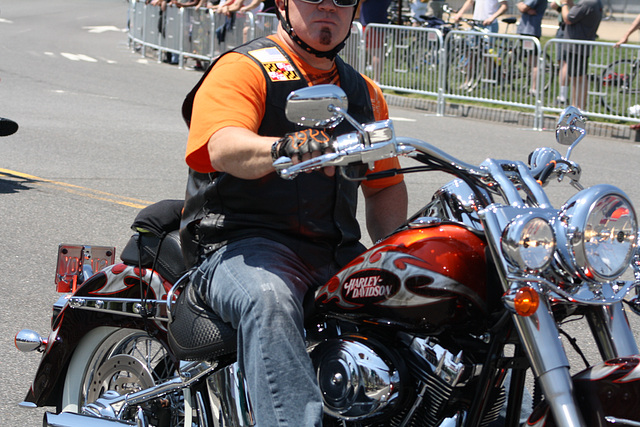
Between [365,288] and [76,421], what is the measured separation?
117cm

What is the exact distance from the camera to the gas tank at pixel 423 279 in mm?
2461

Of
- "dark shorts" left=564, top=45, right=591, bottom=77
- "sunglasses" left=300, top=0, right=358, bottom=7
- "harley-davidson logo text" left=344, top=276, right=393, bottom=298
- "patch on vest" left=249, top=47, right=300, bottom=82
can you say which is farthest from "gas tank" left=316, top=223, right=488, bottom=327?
"dark shorts" left=564, top=45, right=591, bottom=77

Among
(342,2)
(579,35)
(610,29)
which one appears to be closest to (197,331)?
(342,2)

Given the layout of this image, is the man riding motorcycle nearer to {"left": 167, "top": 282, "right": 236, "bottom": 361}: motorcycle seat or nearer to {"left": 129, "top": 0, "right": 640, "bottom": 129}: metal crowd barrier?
{"left": 167, "top": 282, "right": 236, "bottom": 361}: motorcycle seat

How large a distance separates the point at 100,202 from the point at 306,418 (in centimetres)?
552

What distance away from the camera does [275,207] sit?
2.94 m

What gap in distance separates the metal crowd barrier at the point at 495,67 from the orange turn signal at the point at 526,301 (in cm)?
1061

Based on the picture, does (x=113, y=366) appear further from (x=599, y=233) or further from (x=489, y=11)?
(x=489, y=11)

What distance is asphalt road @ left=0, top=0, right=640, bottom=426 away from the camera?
566 cm

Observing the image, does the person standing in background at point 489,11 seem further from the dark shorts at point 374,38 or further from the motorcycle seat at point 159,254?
the motorcycle seat at point 159,254

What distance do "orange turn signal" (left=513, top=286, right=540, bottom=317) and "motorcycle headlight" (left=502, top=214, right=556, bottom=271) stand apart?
5 centimetres

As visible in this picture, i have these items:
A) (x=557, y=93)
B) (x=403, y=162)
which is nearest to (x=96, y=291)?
(x=403, y=162)

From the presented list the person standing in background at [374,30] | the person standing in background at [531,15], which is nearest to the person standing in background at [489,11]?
the person standing in background at [531,15]

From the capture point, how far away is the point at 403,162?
Result: 9523 millimetres
